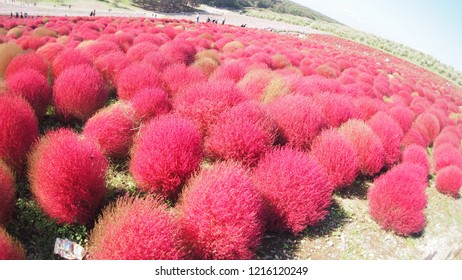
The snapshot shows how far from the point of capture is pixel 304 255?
356 cm

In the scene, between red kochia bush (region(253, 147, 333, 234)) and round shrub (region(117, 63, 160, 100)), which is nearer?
red kochia bush (region(253, 147, 333, 234))

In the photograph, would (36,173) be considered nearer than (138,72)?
Yes

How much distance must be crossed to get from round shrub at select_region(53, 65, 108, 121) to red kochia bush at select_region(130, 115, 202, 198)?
6.74ft

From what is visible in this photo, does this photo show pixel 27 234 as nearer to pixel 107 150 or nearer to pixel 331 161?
pixel 107 150

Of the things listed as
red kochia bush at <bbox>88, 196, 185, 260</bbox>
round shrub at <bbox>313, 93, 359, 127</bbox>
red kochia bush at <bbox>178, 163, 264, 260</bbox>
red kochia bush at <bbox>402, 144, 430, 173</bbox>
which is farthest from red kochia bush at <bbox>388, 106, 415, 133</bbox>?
red kochia bush at <bbox>88, 196, 185, 260</bbox>

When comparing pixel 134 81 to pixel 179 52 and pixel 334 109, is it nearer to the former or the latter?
pixel 179 52

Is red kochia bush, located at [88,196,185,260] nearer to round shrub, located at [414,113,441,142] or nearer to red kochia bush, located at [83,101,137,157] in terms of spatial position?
red kochia bush, located at [83,101,137,157]

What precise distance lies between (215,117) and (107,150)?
5.37 feet

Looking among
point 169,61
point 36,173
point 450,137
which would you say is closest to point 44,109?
point 36,173

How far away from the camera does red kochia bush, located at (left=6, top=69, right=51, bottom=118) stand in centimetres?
477

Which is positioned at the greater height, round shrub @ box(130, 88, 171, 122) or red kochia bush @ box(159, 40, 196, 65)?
red kochia bush @ box(159, 40, 196, 65)

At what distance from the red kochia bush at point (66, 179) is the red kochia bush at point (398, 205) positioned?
3.90 metres

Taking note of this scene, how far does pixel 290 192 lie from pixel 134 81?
393 centimetres

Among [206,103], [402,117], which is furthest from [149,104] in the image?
[402,117]
